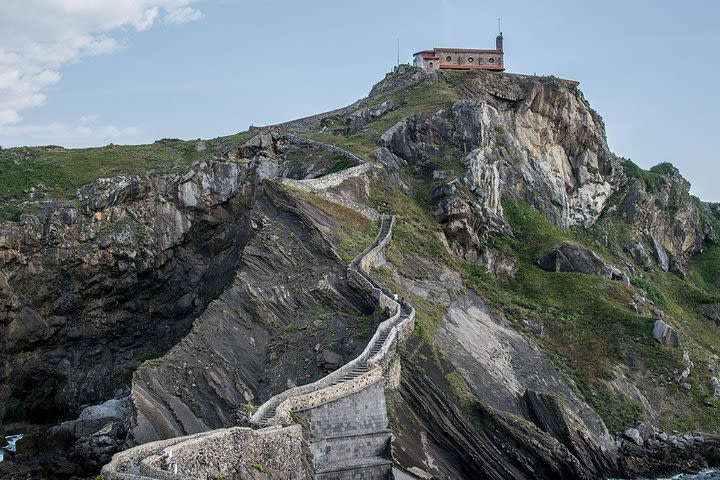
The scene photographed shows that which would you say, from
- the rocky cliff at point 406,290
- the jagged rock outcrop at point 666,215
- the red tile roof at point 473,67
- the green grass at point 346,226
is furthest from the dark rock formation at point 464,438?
the red tile roof at point 473,67

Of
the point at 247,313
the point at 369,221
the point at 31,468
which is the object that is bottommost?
the point at 31,468

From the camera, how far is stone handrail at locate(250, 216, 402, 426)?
29905 millimetres

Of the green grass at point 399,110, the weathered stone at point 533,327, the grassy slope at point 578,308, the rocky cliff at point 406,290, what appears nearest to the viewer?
the rocky cliff at point 406,290

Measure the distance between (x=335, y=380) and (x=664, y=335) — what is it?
92.6 feet

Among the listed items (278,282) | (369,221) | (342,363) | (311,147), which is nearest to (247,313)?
(278,282)

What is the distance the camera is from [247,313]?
43812 mm

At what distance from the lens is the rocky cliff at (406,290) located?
4044 cm

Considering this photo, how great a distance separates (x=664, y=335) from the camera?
5406 cm

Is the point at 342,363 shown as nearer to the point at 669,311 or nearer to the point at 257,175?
the point at 257,175

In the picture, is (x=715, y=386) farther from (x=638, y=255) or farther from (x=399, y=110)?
(x=399, y=110)

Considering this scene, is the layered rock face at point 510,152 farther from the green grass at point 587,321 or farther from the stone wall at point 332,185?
the stone wall at point 332,185

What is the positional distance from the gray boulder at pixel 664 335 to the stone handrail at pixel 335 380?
1902 cm

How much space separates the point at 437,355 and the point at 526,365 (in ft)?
29.9

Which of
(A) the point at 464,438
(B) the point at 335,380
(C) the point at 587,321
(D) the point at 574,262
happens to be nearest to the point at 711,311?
Result: (D) the point at 574,262
